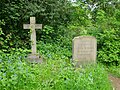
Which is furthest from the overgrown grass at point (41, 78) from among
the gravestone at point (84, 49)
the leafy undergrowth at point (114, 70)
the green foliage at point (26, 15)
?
the green foliage at point (26, 15)

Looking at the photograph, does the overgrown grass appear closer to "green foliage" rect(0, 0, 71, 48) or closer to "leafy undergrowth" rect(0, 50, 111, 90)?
"leafy undergrowth" rect(0, 50, 111, 90)

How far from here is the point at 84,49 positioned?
7074 mm

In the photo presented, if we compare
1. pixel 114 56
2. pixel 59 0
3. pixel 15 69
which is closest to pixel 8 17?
pixel 59 0

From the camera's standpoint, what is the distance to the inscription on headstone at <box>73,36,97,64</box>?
6.97 m

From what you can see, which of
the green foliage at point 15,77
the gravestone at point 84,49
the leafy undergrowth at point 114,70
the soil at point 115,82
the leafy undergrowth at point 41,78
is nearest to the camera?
the green foliage at point 15,77

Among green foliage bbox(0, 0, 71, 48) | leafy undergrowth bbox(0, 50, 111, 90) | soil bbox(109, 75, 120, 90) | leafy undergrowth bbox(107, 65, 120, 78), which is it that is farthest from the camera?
green foliage bbox(0, 0, 71, 48)

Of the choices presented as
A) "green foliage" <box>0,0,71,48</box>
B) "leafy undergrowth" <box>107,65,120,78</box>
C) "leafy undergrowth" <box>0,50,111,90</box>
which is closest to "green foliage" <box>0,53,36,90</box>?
"leafy undergrowth" <box>0,50,111,90</box>

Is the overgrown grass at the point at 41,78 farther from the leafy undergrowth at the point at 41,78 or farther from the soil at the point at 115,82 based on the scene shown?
the soil at the point at 115,82

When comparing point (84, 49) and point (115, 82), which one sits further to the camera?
point (84, 49)

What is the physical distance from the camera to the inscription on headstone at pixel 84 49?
274 inches

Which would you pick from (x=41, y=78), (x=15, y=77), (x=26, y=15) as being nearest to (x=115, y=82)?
(x=41, y=78)

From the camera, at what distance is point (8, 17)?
809 centimetres

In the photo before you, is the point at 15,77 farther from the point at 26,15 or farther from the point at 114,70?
the point at 114,70

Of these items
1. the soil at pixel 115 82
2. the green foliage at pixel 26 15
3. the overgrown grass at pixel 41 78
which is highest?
the green foliage at pixel 26 15
